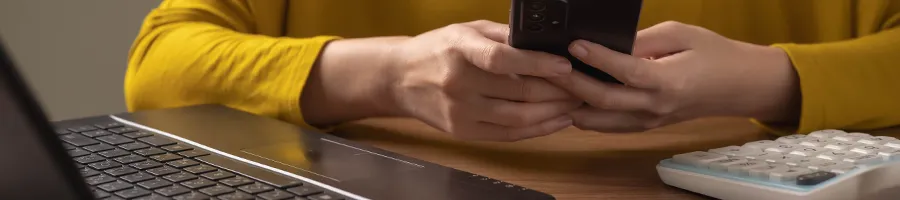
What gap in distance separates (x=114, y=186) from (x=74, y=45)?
1.31 m

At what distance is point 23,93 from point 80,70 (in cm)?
151

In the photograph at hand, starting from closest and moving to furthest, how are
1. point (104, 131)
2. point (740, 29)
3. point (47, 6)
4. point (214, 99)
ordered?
1. point (104, 131)
2. point (214, 99)
3. point (740, 29)
4. point (47, 6)

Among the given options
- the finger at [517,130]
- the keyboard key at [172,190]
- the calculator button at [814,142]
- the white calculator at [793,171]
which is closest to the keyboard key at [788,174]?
the white calculator at [793,171]

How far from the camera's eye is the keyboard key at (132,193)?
0.46 m

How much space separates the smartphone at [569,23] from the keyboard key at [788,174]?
5.5 inches

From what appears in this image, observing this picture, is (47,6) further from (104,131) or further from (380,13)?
(104,131)

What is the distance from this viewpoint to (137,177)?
0.50 m

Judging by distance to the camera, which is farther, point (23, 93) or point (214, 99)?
point (214, 99)

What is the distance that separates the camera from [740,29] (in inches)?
40.0

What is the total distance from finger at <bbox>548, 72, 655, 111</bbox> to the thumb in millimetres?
30

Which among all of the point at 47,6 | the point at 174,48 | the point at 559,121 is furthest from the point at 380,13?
the point at 47,6

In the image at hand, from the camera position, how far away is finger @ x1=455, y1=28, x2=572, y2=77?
61 cm

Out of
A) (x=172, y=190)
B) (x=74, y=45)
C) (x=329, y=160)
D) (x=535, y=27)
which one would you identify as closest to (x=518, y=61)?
(x=535, y=27)

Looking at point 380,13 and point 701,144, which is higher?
point 380,13
